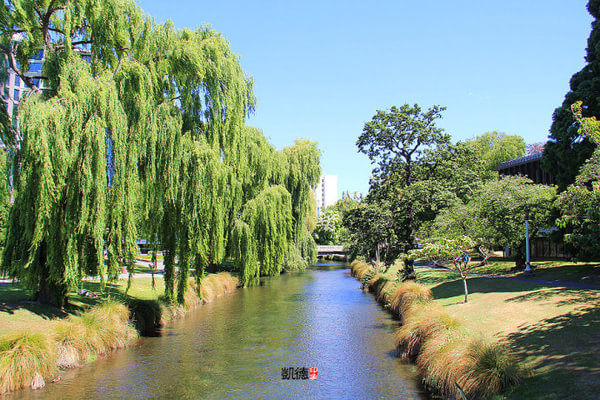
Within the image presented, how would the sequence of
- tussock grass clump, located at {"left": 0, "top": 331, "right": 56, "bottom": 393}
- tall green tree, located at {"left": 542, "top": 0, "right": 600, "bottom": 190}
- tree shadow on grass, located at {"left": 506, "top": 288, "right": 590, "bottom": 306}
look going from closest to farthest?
tussock grass clump, located at {"left": 0, "top": 331, "right": 56, "bottom": 393} < tree shadow on grass, located at {"left": 506, "top": 288, "right": 590, "bottom": 306} < tall green tree, located at {"left": 542, "top": 0, "right": 600, "bottom": 190}

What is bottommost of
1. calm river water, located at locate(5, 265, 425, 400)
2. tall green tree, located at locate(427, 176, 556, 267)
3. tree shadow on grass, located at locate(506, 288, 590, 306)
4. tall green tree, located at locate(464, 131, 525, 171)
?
calm river water, located at locate(5, 265, 425, 400)

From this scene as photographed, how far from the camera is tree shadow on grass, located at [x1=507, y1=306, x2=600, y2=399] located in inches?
305

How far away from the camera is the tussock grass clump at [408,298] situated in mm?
17953

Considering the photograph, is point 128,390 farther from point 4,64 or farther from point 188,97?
point 4,64

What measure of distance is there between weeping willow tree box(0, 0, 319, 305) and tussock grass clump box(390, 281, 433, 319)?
8522 millimetres

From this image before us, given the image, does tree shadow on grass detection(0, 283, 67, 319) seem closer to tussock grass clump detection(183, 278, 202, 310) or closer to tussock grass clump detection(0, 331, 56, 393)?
tussock grass clump detection(0, 331, 56, 393)

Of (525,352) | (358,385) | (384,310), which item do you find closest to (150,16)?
(358,385)

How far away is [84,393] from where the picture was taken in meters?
10.3

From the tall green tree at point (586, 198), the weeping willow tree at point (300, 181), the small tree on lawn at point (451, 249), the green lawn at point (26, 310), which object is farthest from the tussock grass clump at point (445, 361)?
the weeping willow tree at point (300, 181)

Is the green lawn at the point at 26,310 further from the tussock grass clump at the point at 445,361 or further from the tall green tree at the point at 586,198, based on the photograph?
the tall green tree at the point at 586,198

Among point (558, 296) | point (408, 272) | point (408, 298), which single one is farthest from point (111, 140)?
point (408, 272)

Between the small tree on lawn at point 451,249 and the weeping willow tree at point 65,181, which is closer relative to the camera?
the weeping willow tree at point 65,181

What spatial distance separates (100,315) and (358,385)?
28.0 feet

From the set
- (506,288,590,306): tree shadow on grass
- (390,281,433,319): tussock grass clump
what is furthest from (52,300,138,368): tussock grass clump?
(506,288,590,306): tree shadow on grass
